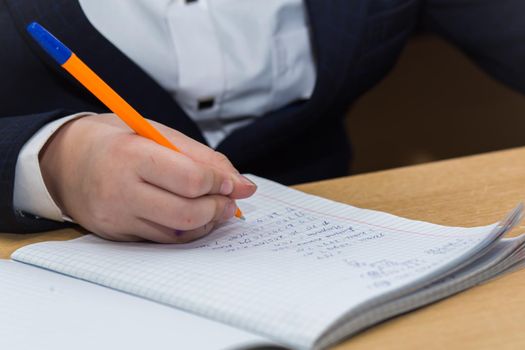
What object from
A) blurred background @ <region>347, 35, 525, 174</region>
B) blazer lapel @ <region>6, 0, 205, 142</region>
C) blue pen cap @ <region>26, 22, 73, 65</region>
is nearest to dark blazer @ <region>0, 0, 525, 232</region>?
blazer lapel @ <region>6, 0, 205, 142</region>

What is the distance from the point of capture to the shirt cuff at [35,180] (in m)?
0.53

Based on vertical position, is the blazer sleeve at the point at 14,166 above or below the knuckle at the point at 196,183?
below

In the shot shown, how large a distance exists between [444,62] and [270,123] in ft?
2.16

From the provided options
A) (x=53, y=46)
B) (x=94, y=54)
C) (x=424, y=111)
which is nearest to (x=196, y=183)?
(x=53, y=46)

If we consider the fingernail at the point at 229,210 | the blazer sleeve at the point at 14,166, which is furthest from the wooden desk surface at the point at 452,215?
the fingernail at the point at 229,210

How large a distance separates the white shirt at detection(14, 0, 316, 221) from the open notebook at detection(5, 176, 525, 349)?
23 cm

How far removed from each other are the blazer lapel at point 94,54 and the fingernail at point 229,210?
0.24m

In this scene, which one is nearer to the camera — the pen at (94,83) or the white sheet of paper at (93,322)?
the white sheet of paper at (93,322)

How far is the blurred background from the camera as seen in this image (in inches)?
51.8

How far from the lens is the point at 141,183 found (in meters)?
0.47

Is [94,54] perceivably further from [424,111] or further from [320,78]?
[424,111]

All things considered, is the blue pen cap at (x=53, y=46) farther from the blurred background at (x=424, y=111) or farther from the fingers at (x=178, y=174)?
the blurred background at (x=424, y=111)

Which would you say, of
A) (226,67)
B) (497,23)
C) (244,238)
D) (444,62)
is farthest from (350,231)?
(444,62)

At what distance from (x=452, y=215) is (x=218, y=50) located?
285mm
